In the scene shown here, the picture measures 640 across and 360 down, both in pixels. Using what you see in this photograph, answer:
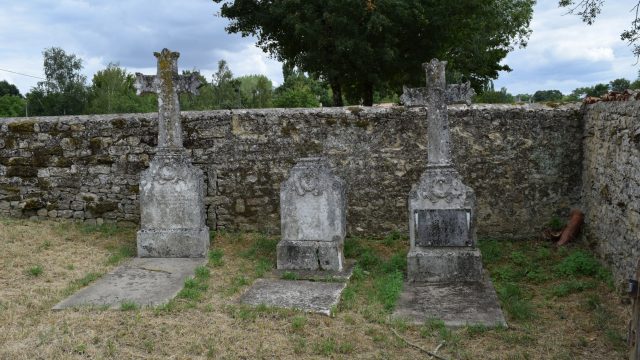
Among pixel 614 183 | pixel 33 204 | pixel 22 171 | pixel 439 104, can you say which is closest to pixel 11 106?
pixel 22 171

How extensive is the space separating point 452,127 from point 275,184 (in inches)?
106

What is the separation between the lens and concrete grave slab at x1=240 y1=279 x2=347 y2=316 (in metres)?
5.33

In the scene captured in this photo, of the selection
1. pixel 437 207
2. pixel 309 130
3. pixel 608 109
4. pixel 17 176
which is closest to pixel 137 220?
pixel 17 176

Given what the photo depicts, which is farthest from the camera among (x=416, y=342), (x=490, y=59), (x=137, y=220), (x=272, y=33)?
(x=490, y=59)

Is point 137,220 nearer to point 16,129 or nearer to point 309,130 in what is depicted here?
point 16,129

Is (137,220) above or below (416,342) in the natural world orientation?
above

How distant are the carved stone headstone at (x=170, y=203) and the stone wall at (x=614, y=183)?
4868mm

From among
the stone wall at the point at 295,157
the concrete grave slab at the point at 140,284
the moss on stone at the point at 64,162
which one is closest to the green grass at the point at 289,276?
the concrete grave slab at the point at 140,284

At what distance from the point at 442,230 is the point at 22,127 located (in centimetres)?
652

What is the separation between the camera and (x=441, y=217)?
21.2 ft

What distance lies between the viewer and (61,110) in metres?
42.6

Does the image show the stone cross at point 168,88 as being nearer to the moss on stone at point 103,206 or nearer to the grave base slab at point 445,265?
the moss on stone at point 103,206

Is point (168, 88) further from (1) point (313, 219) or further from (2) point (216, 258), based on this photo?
(1) point (313, 219)

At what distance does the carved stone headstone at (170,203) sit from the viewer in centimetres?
726
